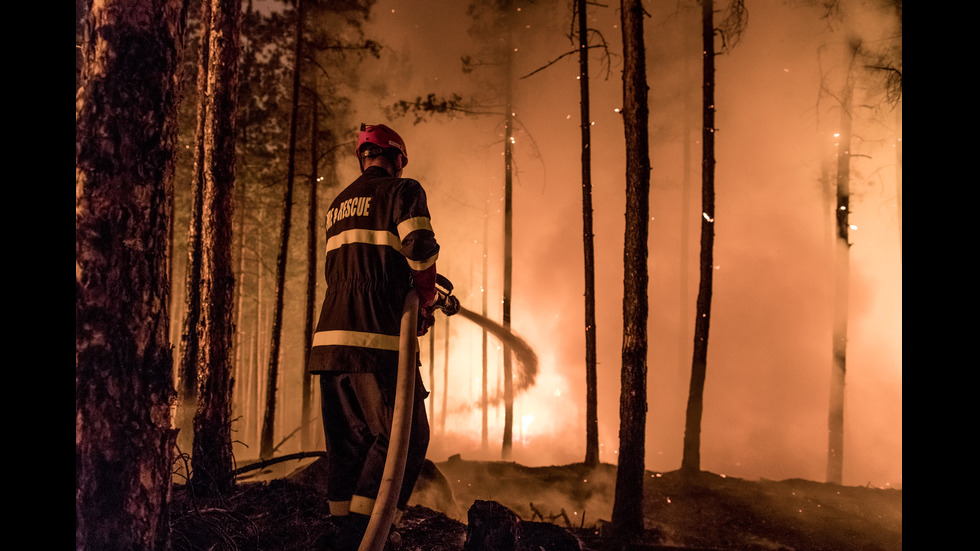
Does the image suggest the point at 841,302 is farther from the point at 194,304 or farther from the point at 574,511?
the point at 194,304

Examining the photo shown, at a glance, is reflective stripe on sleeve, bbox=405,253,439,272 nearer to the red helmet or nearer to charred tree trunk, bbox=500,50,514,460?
the red helmet

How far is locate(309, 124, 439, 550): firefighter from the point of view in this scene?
3225 mm

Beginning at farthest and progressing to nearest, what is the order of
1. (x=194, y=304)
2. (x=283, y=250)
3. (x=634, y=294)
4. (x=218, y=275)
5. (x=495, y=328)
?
(x=283, y=250)
(x=194, y=304)
(x=634, y=294)
(x=218, y=275)
(x=495, y=328)

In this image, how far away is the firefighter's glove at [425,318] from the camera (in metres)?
3.43

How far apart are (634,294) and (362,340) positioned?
3626 millimetres

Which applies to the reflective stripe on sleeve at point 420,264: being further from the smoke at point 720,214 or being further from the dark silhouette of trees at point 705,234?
the smoke at point 720,214

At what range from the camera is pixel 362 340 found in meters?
3.27

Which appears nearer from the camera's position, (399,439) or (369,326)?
(399,439)

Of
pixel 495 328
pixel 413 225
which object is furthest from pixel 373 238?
pixel 495 328

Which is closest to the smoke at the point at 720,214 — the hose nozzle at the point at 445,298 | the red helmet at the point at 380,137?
the hose nozzle at the point at 445,298

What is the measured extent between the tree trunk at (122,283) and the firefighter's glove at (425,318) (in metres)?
1.44

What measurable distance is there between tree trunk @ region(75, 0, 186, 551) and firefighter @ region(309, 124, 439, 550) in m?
0.92

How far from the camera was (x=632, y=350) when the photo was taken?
5.86 metres

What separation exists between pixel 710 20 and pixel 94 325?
9.72m
